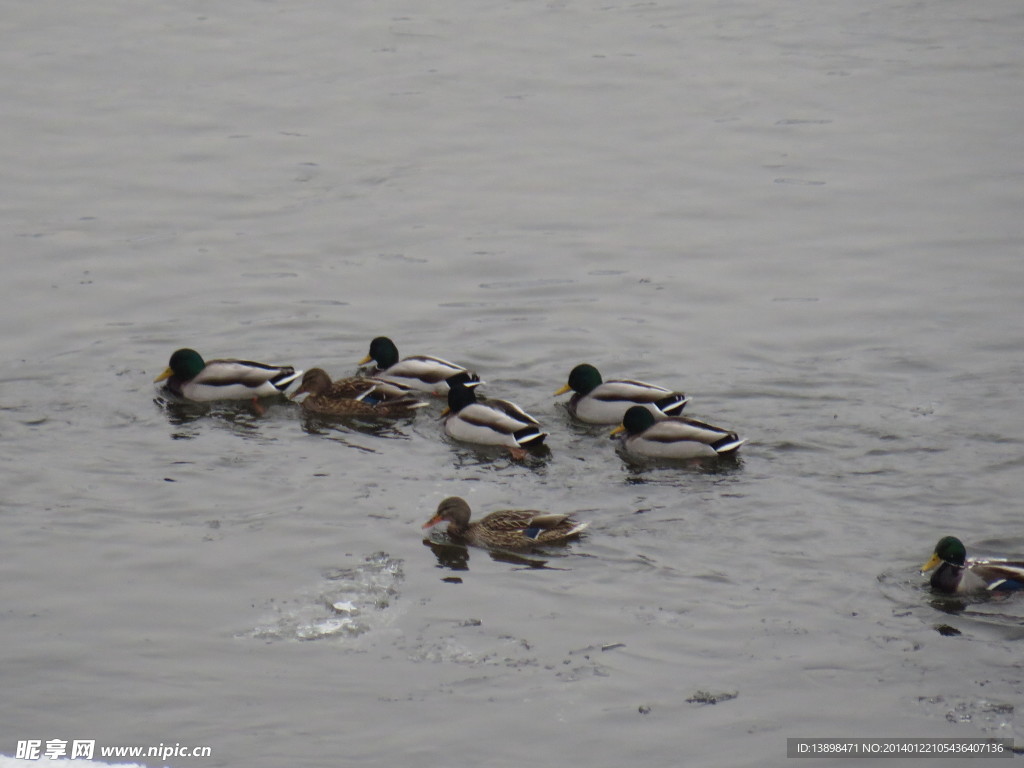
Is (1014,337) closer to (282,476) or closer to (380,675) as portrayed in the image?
(282,476)

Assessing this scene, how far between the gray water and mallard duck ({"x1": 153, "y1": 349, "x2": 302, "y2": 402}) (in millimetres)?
270

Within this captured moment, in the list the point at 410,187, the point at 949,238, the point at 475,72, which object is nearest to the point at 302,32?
the point at 475,72

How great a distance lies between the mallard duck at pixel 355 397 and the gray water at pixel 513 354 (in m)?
0.25

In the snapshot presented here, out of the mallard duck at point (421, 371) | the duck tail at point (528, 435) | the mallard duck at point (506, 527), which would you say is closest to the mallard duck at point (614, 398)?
the duck tail at point (528, 435)

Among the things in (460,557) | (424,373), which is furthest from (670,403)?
(460,557)

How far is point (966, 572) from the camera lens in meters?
10.5

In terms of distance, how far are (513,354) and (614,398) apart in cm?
198

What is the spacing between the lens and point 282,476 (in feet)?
42.1

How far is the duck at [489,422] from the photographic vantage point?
1336 centimetres

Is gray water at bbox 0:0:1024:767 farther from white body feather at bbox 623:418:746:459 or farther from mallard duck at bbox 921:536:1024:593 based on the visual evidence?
white body feather at bbox 623:418:746:459

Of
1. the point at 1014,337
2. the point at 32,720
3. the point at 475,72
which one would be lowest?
the point at 32,720

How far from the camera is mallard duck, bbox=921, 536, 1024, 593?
10.4m

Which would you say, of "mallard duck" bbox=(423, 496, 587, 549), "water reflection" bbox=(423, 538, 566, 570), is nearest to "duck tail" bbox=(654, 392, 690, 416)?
"mallard duck" bbox=(423, 496, 587, 549)

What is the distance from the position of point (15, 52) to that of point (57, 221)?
27.5 feet
